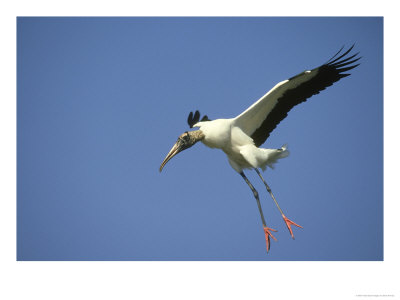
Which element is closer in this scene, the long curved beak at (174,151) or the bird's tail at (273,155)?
the long curved beak at (174,151)

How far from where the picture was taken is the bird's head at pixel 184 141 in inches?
251

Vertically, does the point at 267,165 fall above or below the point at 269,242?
above

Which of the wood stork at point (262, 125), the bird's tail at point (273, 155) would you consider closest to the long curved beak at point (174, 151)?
the wood stork at point (262, 125)

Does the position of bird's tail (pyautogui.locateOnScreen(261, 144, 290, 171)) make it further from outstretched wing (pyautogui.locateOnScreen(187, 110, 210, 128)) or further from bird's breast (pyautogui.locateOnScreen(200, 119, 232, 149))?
outstretched wing (pyautogui.locateOnScreen(187, 110, 210, 128))

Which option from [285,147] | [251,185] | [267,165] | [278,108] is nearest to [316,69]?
[278,108]

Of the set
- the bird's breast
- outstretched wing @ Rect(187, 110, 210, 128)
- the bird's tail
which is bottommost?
the bird's tail

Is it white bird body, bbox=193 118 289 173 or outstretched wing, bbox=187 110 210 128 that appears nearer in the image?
white bird body, bbox=193 118 289 173

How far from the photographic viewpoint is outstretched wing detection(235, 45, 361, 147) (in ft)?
20.4

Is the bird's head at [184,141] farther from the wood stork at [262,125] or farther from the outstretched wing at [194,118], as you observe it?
the outstretched wing at [194,118]

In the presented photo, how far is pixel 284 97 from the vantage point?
6.46 metres

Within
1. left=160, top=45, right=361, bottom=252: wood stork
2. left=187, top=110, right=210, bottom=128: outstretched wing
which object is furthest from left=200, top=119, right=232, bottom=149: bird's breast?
left=187, top=110, right=210, bottom=128: outstretched wing

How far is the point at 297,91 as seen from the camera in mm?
6414
